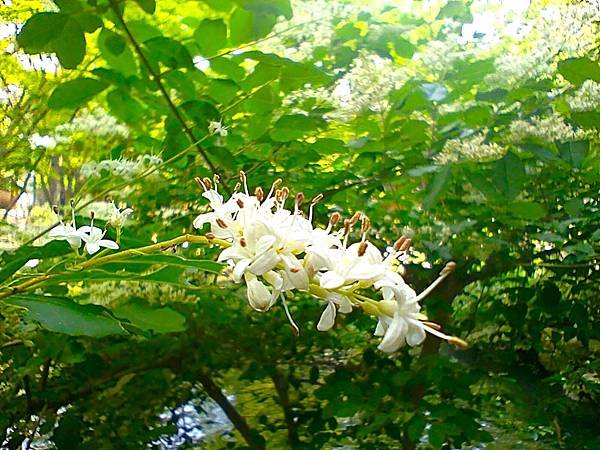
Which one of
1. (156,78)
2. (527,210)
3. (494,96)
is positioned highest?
(156,78)

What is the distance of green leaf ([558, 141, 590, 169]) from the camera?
67 centimetres

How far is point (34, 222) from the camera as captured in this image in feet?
3.10

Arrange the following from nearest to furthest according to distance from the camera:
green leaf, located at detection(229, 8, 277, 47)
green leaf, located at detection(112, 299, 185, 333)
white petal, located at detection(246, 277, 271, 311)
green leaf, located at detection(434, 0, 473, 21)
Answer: white petal, located at detection(246, 277, 271, 311) → green leaf, located at detection(112, 299, 185, 333) → green leaf, located at detection(229, 8, 277, 47) → green leaf, located at detection(434, 0, 473, 21)

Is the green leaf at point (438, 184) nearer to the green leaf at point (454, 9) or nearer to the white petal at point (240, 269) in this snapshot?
the green leaf at point (454, 9)

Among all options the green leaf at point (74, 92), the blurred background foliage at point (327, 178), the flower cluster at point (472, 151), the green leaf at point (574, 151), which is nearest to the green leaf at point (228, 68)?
the blurred background foliage at point (327, 178)

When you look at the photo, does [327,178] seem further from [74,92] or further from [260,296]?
[260,296]

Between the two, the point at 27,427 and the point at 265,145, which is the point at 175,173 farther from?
the point at 27,427

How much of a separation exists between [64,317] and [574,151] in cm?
49

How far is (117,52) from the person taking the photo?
2.15 feet

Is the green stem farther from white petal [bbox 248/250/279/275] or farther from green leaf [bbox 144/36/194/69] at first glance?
green leaf [bbox 144/36/194/69]

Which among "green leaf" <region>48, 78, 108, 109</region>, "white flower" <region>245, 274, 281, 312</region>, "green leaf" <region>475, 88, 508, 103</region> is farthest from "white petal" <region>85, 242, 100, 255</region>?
"green leaf" <region>475, 88, 508, 103</region>

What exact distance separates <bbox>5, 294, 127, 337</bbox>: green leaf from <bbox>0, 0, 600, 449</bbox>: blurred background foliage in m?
0.08

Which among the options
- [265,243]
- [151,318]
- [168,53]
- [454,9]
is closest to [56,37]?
[168,53]

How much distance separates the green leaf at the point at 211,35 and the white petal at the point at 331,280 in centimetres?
41
